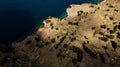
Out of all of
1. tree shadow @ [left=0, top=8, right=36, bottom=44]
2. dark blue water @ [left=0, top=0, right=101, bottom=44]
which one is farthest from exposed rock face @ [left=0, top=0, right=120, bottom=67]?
dark blue water @ [left=0, top=0, right=101, bottom=44]

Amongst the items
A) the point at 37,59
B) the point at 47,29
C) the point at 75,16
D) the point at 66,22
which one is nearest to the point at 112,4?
the point at 75,16

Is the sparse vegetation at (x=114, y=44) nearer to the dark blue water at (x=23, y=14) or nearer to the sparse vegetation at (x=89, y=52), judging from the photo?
the sparse vegetation at (x=89, y=52)

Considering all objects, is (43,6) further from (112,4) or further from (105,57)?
(105,57)

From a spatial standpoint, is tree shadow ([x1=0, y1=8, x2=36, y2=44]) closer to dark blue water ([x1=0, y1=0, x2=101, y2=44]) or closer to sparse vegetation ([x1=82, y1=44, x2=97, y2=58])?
dark blue water ([x1=0, y1=0, x2=101, y2=44])

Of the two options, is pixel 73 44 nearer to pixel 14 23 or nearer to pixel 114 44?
pixel 114 44

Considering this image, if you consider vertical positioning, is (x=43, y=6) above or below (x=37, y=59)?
above

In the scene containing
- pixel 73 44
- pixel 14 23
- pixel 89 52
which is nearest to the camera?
pixel 89 52

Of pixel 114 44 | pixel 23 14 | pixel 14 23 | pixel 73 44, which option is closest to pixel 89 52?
pixel 73 44
